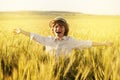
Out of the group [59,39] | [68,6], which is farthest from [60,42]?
[68,6]

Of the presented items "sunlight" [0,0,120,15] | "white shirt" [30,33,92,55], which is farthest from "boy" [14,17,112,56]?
"sunlight" [0,0,120,15]

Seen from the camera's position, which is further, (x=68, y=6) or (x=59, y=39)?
(x=68, y=6)

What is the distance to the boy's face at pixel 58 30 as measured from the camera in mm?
1574

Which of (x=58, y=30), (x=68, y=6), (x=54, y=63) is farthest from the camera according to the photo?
(x=68, y=6)

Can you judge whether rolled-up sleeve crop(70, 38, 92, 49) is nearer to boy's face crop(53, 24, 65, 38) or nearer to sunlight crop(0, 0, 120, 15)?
boy's face crop(53, 24, 65, 38)

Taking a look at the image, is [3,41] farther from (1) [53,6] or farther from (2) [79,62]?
(1) [53,6]

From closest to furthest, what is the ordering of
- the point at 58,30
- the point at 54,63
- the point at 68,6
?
the point at 54,63 → the point at 58,30 → the point at 68,6

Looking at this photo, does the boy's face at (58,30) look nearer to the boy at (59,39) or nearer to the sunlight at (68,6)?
the boy at (59,39)

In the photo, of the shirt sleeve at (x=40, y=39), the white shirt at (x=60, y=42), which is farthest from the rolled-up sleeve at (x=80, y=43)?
the shirt sleeve at (x=40, y=39)

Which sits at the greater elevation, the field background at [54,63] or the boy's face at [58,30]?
the boy's face at [58,30]

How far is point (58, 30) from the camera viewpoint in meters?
1.57

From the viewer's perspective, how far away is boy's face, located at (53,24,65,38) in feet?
5.16

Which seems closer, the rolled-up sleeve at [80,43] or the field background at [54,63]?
the field background at [54,63]

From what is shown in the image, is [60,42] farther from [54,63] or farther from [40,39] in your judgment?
[54,63]
